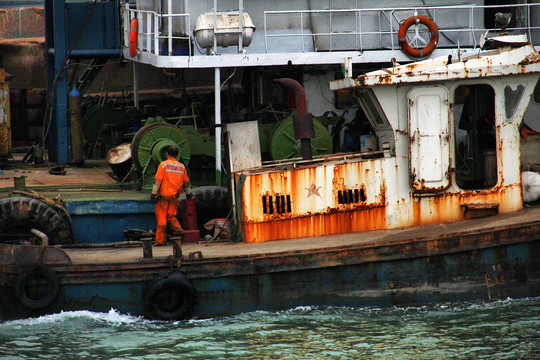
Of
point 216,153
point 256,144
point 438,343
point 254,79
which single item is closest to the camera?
point 438,343

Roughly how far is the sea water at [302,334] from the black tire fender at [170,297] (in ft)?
0.36

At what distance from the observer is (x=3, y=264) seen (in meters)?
9.93

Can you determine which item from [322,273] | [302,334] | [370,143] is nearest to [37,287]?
[302,334]

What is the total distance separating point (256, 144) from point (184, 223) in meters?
1.44

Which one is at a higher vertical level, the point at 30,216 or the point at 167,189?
the point at 167,189

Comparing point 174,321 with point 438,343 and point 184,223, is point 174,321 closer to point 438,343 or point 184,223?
point 184,223

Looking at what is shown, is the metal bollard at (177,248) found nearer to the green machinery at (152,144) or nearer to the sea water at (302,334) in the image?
the sea water at (302,334)

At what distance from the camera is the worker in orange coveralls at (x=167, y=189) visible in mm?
10719

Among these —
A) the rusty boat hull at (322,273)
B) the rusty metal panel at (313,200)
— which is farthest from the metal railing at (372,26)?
the rusty boat hull at (322,273)

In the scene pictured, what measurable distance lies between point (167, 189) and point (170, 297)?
1536 millimetres

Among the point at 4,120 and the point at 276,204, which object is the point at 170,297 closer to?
the point at 276,204

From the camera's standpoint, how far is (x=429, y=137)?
10266 millimetres

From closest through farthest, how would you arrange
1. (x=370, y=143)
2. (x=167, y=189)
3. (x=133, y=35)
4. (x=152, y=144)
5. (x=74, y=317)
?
(x=74, y=317) → (x=167, y=189) → (x=370, y=143) → (x=152, y=144) → (x=133, y=35)

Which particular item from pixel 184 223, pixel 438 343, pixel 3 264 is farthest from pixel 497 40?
pixel 3 264
